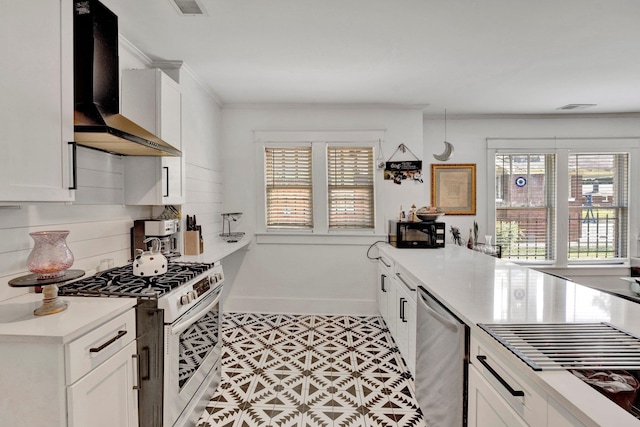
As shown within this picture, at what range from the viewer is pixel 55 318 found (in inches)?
56.8

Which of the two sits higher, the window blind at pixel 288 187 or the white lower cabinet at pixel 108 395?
the window blind at pixel 288 187

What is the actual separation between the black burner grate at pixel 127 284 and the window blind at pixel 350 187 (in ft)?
7.31

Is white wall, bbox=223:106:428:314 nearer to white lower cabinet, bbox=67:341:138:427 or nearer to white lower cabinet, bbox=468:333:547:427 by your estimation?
white lower cabinet, bbox=67:341:138:427

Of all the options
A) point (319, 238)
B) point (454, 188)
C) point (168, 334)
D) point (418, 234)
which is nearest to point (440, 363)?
point (168, 334)

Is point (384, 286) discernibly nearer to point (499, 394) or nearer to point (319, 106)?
point (319, 106)

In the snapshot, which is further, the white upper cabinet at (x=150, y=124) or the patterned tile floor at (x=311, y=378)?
the white upper cabinet at (x=150, y=124)

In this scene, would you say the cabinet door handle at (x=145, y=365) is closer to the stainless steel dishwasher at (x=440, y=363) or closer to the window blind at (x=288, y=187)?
the stainless steel dishwasher at (x=440, y=363)

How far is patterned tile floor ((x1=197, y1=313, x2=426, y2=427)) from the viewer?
2248 millimetres

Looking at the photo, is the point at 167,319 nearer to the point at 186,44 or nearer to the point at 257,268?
the point at 186,44

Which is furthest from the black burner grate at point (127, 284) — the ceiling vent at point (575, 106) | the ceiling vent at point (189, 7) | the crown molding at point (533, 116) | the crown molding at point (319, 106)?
the ceiling vent at point (575, 106)

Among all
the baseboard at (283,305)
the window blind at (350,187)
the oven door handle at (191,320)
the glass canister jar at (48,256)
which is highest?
the window blind at (350,187)

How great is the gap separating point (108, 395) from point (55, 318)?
408mm

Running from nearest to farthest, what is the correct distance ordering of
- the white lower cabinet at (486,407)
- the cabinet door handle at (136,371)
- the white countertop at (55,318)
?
the white lower cabinet at (486,407) → the white countertop at (55,318) → the cabinet door handle at (136,371)

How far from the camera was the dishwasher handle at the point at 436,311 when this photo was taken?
1.60 meters
